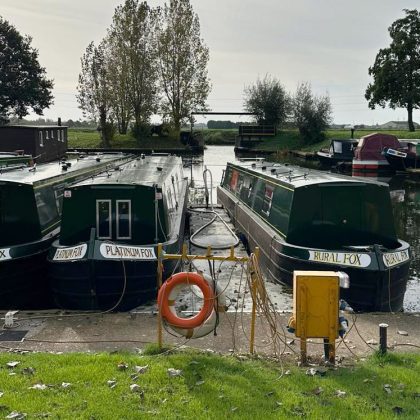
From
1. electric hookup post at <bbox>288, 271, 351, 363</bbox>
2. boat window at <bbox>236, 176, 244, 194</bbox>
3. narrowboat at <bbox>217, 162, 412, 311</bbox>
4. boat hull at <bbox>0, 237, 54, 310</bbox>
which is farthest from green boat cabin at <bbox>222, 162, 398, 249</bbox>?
boat window at <bbox>236, 176, 244, 194</bbox>

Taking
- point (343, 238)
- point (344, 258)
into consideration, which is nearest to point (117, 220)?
point (344, 258)

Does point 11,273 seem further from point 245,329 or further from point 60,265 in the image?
point 245,329

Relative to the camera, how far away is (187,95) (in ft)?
190

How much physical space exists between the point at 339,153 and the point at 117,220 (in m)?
34.0

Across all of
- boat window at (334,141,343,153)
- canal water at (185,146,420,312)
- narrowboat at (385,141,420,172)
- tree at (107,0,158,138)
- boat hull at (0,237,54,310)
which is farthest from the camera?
tree at (107,0,158,138)

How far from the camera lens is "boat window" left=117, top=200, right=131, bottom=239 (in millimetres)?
10547

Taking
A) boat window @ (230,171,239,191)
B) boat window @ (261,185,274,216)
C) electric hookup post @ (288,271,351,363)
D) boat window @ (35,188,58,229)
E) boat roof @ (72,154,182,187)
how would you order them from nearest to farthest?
electric hookup post @ (288,271,351,363), boat roof @ (72,154,182,187), boat window @ (35,188,58,229), boat window @ (261,185,274,216), boat window @ (230,171,239,191)

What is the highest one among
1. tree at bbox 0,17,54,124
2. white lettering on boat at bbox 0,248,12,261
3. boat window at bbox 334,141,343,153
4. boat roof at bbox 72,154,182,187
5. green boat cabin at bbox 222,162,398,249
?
tree at bbox 0,17,54,124

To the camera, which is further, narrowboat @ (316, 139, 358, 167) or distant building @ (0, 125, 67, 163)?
narrowboat @ (316, 139, 358, 167)

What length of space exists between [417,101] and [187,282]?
158ft

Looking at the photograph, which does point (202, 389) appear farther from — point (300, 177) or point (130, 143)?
point (130, 143)

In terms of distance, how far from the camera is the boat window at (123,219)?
1055 centimetres

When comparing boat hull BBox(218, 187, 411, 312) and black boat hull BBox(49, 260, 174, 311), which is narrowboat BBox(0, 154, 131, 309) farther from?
boat hull BBox(218, 187, 411, 312)

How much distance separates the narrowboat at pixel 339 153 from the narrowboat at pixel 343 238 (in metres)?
30.1
